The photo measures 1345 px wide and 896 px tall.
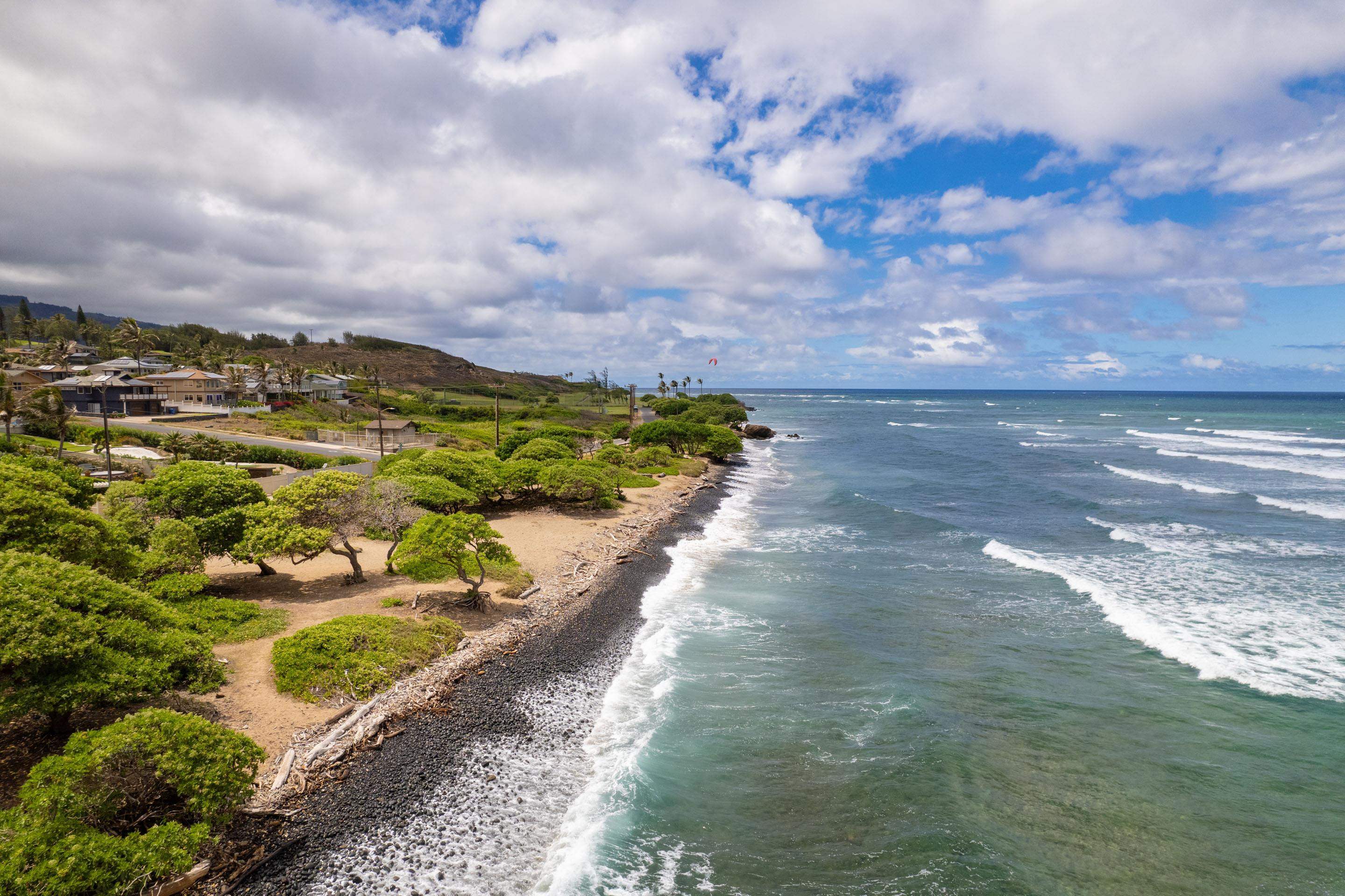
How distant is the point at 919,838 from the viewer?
39.1 feet

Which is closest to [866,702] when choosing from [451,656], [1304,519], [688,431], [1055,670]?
[1055,670]

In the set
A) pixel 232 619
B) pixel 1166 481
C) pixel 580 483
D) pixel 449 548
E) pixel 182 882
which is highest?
pixel 449 548

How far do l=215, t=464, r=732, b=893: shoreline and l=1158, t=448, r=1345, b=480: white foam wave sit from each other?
6342 cm

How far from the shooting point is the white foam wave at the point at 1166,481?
45375mm

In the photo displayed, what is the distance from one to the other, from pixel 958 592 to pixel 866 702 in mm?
10700

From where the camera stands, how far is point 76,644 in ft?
34.9

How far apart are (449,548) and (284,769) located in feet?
25.5

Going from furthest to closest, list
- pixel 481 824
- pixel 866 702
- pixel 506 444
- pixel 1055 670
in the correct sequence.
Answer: pixel 506 444 → pixel 1055 670 → pixel 866 702 → pixel 481 824

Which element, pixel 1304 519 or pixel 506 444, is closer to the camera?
pixel 1304 519

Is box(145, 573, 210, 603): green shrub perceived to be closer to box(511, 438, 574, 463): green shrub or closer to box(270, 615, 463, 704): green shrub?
box(270, 615, 463, 704): green shrub

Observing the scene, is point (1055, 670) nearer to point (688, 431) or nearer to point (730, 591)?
point (730, 591)

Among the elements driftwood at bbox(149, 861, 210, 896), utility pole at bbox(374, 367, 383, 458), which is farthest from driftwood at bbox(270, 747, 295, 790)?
utility pole at bbox(374, 367, 383, 458)

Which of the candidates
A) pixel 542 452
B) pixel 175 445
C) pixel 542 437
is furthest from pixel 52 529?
pixel 175 445

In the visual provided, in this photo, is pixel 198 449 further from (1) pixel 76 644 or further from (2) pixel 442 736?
(2) pixel 442 736
